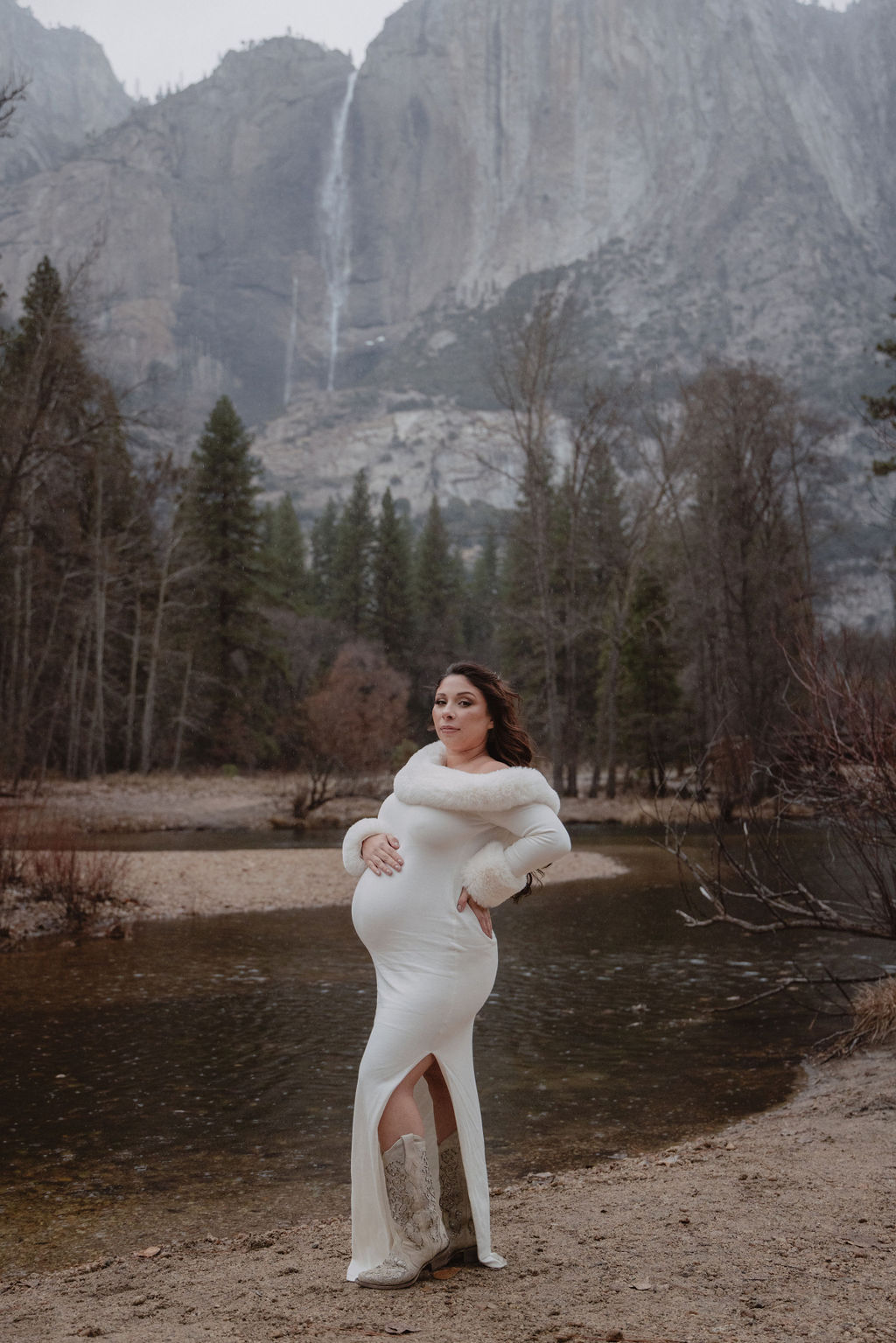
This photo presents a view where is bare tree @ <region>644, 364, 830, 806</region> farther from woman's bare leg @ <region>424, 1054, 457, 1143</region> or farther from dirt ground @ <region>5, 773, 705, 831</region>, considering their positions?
woman's bare leg @ <region>424, 1054, 457, 1143</region>

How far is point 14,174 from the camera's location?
165000 millimetres

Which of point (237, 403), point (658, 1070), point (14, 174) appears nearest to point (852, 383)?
point (237, 403)

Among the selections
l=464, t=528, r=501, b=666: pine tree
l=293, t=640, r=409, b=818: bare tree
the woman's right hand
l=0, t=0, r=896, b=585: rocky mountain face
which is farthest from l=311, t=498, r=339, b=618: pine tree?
the woman's right hand

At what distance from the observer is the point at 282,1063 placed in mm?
7293

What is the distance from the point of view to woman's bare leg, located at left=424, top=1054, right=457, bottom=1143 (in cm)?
357

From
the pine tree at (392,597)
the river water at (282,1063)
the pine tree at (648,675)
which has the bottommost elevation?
the river water at (282,1063)

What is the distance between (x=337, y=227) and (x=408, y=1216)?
193 meters

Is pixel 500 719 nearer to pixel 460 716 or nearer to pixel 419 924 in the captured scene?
pixel 460 716

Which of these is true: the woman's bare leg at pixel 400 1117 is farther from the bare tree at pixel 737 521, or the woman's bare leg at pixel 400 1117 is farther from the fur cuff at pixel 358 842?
the bare tree at pixel 737 521

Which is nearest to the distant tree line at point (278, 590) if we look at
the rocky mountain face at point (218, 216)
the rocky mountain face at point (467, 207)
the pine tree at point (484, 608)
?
the pine tree at point (484, 608)

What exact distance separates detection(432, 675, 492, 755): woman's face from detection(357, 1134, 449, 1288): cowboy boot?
1180 mm

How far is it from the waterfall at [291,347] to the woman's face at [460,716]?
563ft

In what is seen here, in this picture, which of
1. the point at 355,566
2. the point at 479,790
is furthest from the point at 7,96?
the point at 355,566

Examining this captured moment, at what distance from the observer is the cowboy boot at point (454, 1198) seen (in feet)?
11.6
